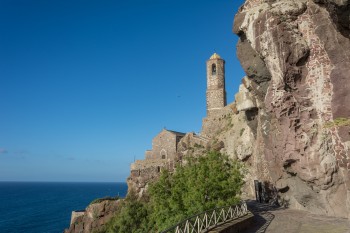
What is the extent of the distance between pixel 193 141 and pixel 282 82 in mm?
29985

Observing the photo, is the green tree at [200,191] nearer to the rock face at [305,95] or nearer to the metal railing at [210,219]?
the metal railing at [210,219]

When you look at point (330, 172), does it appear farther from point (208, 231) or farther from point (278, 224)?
point (208, 231)

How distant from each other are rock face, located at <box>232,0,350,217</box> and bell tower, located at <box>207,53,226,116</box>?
101 ft

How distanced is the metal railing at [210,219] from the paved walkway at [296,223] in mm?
1086

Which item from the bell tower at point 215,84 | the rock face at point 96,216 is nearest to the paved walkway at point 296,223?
the rock face at point 96,216

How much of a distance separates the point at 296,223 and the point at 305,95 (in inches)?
340

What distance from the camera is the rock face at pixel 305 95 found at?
18188 millimetres

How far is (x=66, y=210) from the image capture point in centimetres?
9288

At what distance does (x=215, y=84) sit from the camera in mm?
54844

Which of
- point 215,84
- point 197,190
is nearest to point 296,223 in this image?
point 197,190

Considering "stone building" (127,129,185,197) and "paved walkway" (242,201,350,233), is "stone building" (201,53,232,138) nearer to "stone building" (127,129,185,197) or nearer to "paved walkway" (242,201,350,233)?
"stone building" (127,129,185,197)

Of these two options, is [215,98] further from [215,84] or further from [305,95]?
[305,95]

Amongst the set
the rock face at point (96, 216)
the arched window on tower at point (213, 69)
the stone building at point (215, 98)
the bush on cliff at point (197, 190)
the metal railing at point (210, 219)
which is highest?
the arched window on tower at point (213, 69)

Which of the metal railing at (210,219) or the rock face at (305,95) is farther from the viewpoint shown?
the rock face at (305,95)
